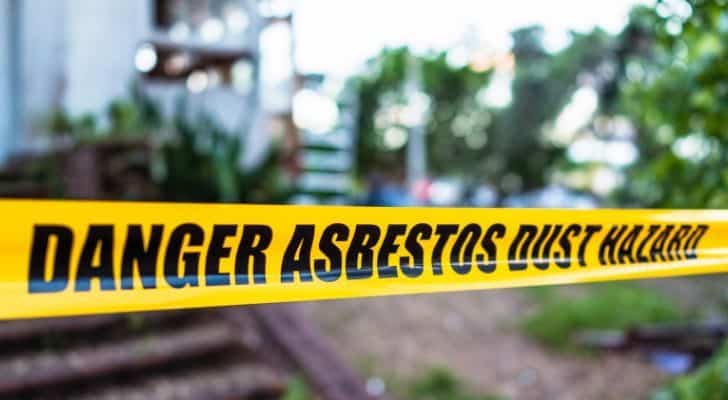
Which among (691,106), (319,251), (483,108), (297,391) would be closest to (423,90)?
(483,108)

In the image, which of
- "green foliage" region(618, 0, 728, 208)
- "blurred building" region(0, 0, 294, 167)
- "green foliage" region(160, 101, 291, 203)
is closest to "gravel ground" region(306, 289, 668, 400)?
"green foliage" region(160, 101, 291, 203)

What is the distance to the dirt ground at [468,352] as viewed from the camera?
465cm

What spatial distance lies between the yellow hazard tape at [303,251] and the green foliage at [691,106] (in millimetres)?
1563

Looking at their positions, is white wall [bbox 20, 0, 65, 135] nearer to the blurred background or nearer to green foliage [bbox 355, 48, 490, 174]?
the blurred background

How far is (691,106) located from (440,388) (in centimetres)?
233

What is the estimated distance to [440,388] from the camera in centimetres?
438

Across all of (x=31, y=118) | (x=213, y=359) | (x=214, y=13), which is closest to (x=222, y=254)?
(x=213, y=359)

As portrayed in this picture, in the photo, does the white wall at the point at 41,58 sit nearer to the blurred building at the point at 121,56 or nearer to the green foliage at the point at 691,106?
the blurred building at the point at 121,56

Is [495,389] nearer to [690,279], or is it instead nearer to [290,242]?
[290,242]

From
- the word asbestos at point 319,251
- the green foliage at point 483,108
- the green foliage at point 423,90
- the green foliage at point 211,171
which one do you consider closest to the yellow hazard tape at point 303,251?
the word asbestos at point 319,251

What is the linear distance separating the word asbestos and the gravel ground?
8.88ft

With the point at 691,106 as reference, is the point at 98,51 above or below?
above

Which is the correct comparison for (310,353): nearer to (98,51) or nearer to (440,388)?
(440,388)

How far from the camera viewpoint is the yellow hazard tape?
123cm
